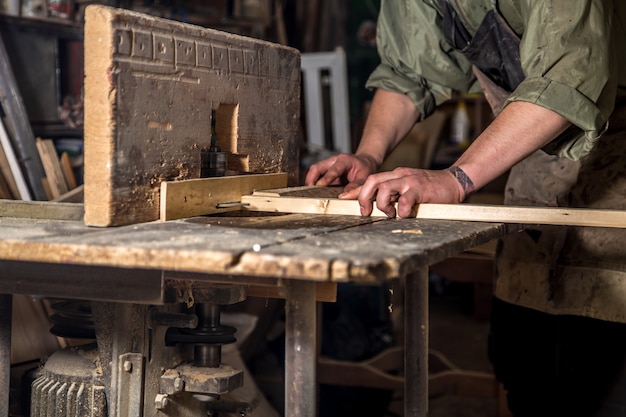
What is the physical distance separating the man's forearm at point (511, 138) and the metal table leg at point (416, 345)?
0.27 meters

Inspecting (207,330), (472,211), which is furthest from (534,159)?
(207,330)

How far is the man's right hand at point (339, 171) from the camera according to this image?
2.36 metres

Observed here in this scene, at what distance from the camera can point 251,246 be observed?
1370mm

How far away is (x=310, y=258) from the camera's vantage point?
4.16 feet

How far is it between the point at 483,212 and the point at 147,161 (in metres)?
0.70

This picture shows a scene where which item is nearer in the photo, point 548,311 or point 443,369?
point 548,311

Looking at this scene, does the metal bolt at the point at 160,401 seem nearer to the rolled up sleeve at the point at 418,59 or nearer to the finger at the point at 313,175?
the finger at the point at 313,175

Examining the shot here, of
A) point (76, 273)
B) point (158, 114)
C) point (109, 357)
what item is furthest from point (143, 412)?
point (158, 114)

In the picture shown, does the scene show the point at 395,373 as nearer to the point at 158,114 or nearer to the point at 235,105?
the point at 235,105

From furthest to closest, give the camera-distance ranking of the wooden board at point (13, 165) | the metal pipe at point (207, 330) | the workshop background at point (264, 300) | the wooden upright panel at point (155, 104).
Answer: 1. the workshop background at point (264, 300)
2. the wooden board at point (13, 165)
3. the metal pipe at point (207, 330)
4. the wooden upright panel at point (155, 104)

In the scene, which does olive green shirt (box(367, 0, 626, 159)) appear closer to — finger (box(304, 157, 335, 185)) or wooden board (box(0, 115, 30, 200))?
finger (box(304, 157, 335, 185))

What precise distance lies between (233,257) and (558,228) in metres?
1.40

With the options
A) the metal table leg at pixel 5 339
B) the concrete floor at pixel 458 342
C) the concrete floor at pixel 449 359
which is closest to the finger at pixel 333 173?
the metal table leg at pixel 5 339

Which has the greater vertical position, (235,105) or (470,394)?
(235,105)
